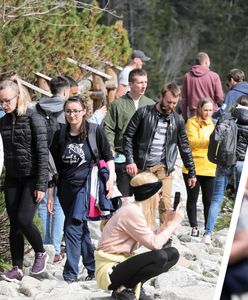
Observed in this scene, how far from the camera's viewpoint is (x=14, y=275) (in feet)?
23.3

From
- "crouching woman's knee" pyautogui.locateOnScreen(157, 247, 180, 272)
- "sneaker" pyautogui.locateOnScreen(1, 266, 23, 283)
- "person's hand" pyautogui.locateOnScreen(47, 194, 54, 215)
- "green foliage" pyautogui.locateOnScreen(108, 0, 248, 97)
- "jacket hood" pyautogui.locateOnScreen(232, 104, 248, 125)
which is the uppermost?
"crouching woman's knee" pyautogui.locateOnScreen(157, 247, 180, 272)

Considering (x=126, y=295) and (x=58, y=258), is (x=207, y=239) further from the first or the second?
(x=126, y=295)

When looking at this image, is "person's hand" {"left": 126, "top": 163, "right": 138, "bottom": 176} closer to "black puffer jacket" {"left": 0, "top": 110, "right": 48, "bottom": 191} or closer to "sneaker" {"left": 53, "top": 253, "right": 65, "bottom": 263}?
"sneaker" {"left": 53, "top": 253, "right": 65, "bottom": 263}

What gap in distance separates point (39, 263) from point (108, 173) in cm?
84

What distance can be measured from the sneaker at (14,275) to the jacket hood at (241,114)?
112 inches

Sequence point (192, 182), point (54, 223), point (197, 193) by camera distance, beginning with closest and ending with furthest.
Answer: point (54, 223)
point (192, 182)
point (197, 193)

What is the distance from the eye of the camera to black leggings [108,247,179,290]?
593 cm

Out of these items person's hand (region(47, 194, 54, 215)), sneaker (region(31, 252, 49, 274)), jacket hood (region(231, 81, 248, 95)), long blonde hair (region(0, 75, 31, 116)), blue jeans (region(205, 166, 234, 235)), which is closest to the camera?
long blonde hair (region(0, 75, 31, 116))

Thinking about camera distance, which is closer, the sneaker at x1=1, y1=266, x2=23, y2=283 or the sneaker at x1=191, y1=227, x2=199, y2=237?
the sneaker at x1=1, y1=266, x2=23, y2=283

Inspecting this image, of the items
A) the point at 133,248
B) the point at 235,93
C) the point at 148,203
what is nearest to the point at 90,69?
the point at 235,93

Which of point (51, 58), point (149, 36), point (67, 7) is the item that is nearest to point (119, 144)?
point (51, 58)

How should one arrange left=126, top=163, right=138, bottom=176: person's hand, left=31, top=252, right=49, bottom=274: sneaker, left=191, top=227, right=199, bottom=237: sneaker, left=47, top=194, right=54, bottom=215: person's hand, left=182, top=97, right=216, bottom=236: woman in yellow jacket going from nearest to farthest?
left=31, top=252, right=49, bottom=274: sneaker → left=47, top=194, right=54, bottom=215: person's hand → left=126, top=163, right=138, bottom=176: person's hand → left=182, top=97, right=216, bottom=236: woman in yellow jacket → left=191, top=227, right=199, bottom=237: sneaker

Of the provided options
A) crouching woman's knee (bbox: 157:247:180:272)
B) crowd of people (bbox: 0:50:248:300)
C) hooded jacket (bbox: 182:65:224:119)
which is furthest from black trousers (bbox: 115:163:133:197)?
hooded jacket (bbox: 182:65:224:119)

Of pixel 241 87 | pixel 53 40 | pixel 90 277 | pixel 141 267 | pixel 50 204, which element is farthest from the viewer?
pixel 53 40
